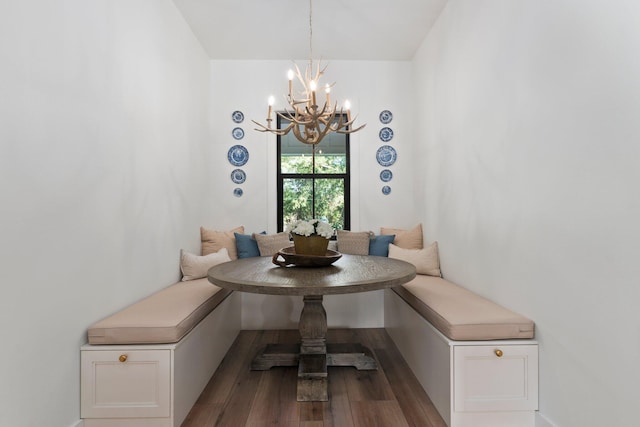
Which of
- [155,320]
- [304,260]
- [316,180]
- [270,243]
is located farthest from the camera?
[316,180]

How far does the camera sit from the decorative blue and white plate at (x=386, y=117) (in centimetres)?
369

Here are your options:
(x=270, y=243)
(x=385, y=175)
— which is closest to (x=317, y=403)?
(x=270, y=243)

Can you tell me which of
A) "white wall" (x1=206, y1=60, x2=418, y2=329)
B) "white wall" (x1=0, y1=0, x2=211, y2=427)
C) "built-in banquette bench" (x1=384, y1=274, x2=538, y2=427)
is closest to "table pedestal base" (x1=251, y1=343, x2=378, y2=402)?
"built-in banquette bench" (x1=384, y1=274, x2=538, y2=427)

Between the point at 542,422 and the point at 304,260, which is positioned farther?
the point at 304,260

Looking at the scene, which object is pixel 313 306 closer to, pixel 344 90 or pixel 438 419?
pixel 438 419

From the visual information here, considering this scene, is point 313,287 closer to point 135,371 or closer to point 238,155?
point 135,371

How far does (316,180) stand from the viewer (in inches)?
150

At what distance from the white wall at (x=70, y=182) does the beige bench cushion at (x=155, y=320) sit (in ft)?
0.27

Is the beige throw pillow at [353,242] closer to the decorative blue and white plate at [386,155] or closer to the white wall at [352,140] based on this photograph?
the white wall at [352,140]

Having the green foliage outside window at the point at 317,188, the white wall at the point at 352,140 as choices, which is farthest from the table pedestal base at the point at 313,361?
the green foliage outside window at the point at 317,188

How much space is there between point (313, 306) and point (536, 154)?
166cm

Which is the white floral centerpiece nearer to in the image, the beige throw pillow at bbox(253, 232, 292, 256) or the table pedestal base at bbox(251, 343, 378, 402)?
the table pedestal base at bbox(251, 343, 378, 402)

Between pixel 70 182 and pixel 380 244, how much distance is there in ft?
8.63

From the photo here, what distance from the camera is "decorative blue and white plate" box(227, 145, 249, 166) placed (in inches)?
144
